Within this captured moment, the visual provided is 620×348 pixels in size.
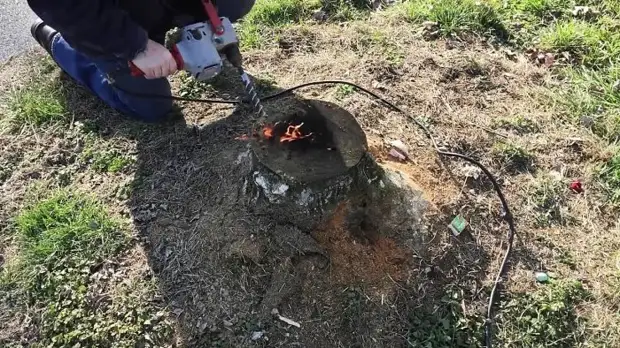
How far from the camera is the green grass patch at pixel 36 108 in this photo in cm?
332

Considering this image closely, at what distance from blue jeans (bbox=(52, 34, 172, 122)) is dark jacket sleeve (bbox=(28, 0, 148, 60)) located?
0.39m

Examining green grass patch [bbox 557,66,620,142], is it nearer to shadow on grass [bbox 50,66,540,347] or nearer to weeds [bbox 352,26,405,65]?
weeds [bbox 352,26,405,65]

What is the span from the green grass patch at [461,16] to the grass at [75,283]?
7.64 ft

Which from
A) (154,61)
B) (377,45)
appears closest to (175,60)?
(154,61)

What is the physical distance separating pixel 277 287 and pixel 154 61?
1.13 meters

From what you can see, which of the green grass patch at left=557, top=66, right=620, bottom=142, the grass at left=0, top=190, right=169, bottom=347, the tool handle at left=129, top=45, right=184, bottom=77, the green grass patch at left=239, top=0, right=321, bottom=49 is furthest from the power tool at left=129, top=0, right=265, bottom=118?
the green grass patch at left=557, top=66, right=620, bottom=142

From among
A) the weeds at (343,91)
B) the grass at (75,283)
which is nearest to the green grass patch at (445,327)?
the grass at (75,283)

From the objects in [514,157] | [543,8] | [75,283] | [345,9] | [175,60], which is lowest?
[514,157]

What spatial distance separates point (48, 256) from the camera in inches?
107

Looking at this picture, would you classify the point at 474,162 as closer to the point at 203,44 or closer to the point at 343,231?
the point at 343,231

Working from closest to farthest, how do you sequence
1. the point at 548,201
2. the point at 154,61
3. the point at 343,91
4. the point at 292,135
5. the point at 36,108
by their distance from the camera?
1. the point at 292,135
2. the point at 154,61
3. the point at 548,201
4. the point at 36,108
5. the point at 343,91

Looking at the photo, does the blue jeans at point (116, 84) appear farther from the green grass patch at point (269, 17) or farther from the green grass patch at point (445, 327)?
the green grass patch at point (445, 327)

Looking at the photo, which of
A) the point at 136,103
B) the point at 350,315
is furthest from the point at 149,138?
the point at 350,315

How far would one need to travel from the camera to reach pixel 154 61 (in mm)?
2688
